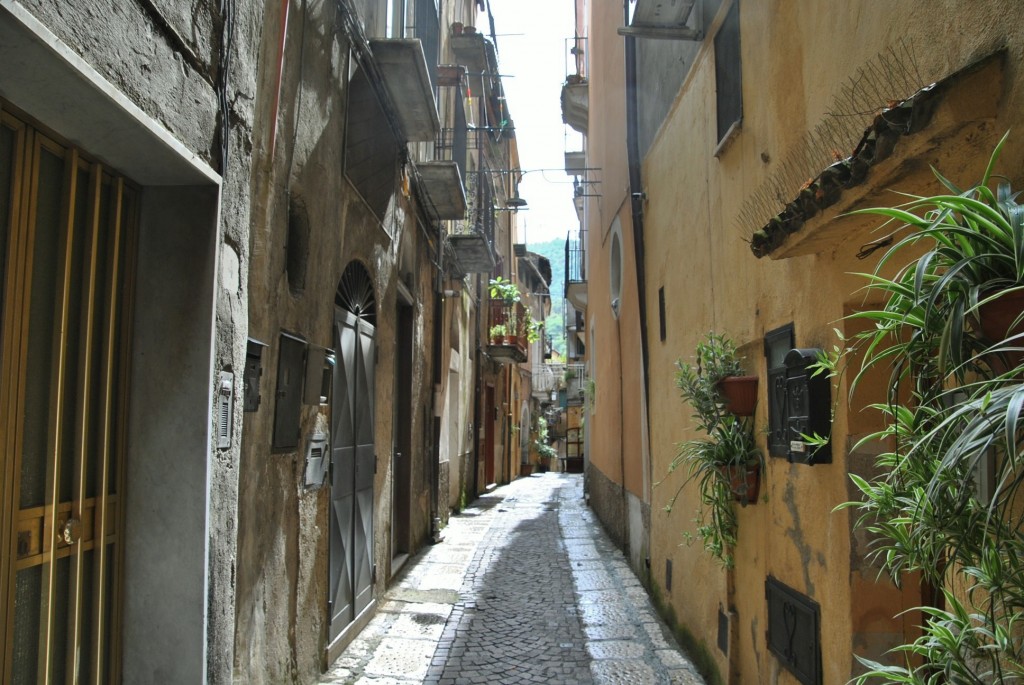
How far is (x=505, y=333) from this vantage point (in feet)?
57.6

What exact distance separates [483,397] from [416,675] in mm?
11911

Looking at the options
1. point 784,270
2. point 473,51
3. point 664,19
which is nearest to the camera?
point 784,270

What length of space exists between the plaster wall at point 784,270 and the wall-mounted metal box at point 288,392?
7.98 feet

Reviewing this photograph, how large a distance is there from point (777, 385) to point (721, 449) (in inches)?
29.4

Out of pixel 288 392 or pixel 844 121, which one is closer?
pixel 844 121

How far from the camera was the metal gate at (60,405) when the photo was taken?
2.15m

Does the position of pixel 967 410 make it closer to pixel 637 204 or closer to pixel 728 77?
pixel 728 77

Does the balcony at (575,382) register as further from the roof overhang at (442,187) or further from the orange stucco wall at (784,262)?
the orange stucco wall at (784,262)

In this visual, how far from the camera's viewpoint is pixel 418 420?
929 cm

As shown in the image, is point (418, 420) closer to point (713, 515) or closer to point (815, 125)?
point (713, 515)

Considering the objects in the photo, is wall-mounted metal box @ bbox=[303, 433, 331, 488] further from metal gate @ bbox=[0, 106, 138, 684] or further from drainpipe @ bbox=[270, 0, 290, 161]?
metal gate @ bbox=[0, 106, 138, 684]

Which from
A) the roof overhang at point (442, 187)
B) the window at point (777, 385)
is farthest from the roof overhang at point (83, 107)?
the roof overhang at point (442, 187)

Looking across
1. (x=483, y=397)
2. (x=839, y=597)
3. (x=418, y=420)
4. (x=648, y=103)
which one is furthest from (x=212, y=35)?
(x=483, y=397)

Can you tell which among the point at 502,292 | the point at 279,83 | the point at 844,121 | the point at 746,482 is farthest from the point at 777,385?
the point at 502,292
